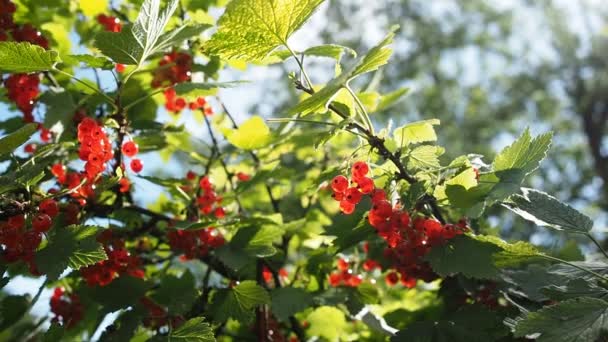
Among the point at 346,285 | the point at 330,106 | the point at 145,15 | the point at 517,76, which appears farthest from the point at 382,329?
the point at 517,76

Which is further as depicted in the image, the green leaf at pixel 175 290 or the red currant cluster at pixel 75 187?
the green leaf at pixel 175 290

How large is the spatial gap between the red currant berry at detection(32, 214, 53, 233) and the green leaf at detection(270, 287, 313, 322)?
2.64 feet

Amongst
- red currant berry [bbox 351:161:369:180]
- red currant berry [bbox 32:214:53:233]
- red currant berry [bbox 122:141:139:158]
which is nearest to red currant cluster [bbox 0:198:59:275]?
red currant berry [bbox 32:214:53:233]

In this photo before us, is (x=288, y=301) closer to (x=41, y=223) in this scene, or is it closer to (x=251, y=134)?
(x=251, y=134)

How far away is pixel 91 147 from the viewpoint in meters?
1.79

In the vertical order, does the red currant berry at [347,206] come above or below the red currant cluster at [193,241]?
below

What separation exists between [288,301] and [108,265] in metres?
0.63

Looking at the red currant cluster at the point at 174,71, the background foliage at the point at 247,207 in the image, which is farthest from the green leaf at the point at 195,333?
the red currant cluster at the point at 174,71

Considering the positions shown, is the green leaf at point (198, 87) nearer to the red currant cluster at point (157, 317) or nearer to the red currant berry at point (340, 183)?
the red currant berry at point (340, 183)

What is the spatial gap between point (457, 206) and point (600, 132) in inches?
614

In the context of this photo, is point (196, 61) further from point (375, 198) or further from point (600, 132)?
point (600, 132)

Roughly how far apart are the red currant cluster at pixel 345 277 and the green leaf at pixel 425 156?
0.85 m

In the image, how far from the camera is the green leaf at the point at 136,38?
1.61m

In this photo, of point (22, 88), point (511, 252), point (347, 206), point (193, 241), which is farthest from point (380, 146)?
point (22, 88)
